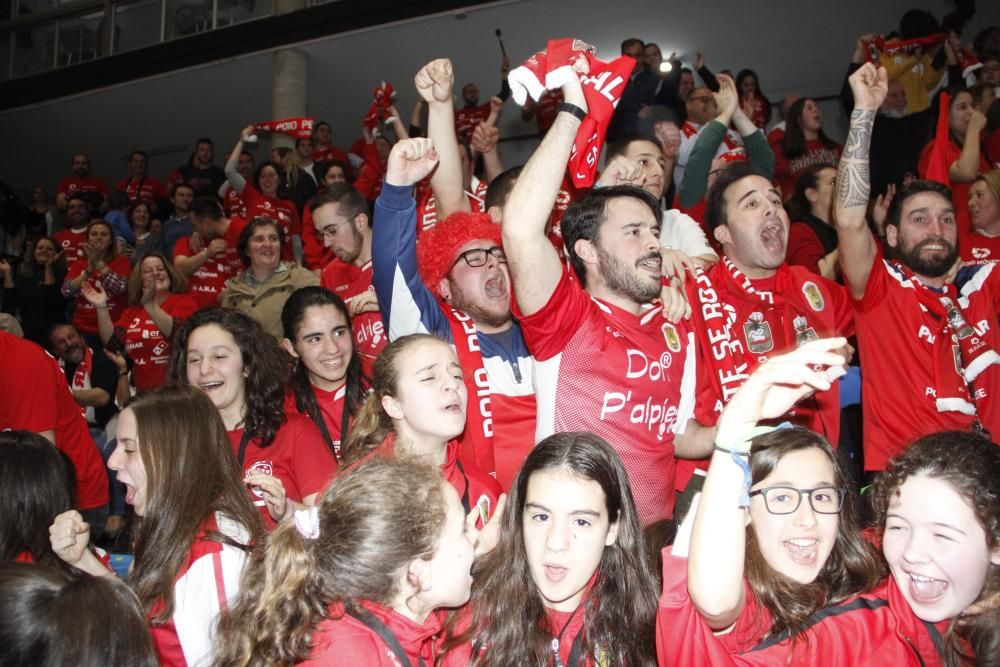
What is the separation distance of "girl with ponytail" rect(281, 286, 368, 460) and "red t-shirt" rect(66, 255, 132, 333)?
445 centimetres

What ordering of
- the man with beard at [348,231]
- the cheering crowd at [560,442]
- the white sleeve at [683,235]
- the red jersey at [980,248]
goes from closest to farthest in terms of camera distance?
the cheering crowd at [560,442]
the white sleeve at [683,235]
the man with beard at [348,231]
the red jersey at [980,248]

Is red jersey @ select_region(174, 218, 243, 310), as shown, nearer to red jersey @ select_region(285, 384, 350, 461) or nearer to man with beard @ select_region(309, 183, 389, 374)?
man with beard @ select_region(309, 183, 389, 374)

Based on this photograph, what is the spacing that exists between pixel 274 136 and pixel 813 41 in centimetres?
696

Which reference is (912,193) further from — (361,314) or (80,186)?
(80,186)

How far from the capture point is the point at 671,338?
11.5ft

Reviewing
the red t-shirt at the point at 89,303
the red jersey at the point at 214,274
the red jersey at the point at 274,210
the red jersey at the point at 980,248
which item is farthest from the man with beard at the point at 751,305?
the red t-shirt at the point at 89,303

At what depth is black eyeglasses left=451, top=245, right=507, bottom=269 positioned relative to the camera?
12.7ft

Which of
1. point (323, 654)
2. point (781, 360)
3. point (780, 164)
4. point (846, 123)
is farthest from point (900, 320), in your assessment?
point (846, 123)

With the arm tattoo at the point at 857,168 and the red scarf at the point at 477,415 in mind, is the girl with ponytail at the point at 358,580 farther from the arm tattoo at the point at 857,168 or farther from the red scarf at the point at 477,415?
the arm tattoo at the point at 857,168

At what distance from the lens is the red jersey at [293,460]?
3561 mm

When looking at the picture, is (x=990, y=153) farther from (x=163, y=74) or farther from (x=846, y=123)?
(x=163, y=74)

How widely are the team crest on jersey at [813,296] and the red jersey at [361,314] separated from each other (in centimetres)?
195

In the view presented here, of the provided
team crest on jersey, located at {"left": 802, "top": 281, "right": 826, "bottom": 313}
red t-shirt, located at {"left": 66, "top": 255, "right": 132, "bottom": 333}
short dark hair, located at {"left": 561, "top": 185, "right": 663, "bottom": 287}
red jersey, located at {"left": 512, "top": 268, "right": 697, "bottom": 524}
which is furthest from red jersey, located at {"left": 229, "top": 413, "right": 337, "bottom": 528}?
red t-shirt, located at {"left": 66, "top": 255, "right": 132, "bottom": 333}

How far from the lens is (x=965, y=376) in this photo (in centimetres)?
407
